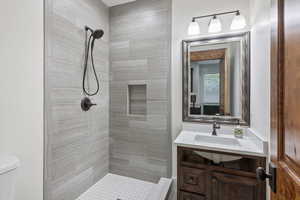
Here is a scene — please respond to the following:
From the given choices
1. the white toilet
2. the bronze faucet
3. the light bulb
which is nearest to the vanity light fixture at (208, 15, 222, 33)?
the light bulb

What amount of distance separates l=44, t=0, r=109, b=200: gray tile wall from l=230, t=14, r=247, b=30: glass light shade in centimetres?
167

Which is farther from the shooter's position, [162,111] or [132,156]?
[132,156]

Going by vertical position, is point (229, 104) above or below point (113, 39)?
below

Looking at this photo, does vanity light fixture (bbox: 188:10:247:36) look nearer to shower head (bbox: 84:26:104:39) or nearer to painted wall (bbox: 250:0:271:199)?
painted wall (bbox: 250:0:271:199)

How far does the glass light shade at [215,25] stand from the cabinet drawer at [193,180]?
1.52 m

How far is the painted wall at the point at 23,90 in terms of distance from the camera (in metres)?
1.15

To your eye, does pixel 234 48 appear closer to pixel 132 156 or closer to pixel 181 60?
pixel 181 60

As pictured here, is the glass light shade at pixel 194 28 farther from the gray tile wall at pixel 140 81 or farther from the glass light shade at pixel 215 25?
the gray tile wall at pixel 140 81

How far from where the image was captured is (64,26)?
5.31 feet

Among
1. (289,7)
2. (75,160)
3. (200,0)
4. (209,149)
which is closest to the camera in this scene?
(289,7)

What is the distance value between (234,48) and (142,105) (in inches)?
52.7

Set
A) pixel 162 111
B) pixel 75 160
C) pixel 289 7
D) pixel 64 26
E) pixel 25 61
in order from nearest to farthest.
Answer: pixel 289 7
pixel 25 61
pixel 64 26
pixel 75 160
pixel 162 111

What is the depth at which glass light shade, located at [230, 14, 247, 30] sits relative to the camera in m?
1.66

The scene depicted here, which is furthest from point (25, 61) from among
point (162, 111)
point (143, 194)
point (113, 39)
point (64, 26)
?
point (143, 194)
